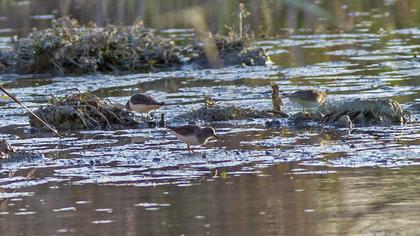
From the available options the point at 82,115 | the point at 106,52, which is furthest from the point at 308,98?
the point at 106,52

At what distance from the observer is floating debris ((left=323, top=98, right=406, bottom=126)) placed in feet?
41.7

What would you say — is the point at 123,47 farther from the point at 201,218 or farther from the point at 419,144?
the point at 201,218

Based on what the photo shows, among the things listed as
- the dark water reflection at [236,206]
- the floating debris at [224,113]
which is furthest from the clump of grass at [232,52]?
the dark water reflection at [236,206]

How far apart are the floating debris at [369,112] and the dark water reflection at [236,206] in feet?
10.2

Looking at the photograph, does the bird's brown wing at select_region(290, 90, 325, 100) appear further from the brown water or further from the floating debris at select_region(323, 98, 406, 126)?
the floating debris at select_region(323, 98, 406, 126)

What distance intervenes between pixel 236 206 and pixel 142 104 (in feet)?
18.6

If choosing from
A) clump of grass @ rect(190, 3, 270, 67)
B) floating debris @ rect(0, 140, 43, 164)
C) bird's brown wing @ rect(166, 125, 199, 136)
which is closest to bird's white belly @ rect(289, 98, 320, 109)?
bird's brown wing @ rect(166, 125, 199, 136)

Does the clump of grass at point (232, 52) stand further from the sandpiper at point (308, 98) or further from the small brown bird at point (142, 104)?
the small brown bird at point (142, 104)

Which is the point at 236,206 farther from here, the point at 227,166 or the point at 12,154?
the point at 12,154

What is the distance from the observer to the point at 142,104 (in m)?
13.8

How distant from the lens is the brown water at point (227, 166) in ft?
24.7

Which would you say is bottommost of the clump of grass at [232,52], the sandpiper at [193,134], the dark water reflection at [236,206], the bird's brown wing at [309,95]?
the dark water reflection at [236,206]

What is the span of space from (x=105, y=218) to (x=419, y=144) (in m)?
4.13

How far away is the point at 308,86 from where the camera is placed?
16.6 metres
